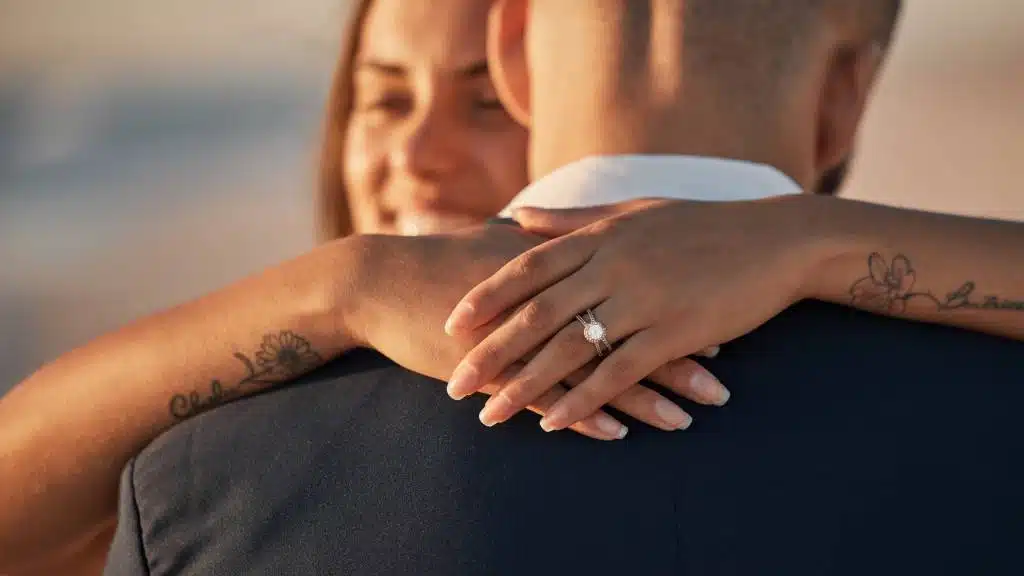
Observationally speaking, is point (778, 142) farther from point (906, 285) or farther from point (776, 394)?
point (776, 394)

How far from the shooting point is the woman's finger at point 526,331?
1054 mm

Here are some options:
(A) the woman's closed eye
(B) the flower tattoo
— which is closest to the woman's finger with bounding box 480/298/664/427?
(B) the flower tattoo

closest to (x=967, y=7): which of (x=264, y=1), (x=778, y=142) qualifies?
(x=264, y=1)

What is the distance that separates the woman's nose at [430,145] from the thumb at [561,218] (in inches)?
55.6

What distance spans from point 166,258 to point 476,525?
Result: 525 cm

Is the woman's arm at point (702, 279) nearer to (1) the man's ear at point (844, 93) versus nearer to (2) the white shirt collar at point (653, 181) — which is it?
(2) the white shirt collar at point (653, 181)

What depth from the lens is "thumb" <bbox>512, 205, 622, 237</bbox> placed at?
1157 millimetres

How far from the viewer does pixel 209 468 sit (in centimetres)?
111

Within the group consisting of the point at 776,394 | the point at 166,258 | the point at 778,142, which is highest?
the point at 778,142

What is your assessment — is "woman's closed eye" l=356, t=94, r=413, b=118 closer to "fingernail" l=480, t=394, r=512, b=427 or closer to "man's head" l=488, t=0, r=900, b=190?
"man's head" l=488, t=0, r=900, b=190

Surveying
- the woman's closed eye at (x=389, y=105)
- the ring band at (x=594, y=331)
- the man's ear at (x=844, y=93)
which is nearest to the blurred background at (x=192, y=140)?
the woman's closed eye at (x=389, y=105)

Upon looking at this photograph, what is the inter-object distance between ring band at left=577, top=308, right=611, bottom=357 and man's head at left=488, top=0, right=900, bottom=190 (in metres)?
0.22

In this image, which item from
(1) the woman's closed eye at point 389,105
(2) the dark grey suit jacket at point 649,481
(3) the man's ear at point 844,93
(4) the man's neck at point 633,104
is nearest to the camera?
(2) the dark grey suit jacket at point 649,481

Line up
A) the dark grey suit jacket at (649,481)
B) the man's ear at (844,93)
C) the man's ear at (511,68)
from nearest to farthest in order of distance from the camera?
the dark grey suit jacket at (649,481), the man's ear at (844,93), the man's ear at (511,68)
